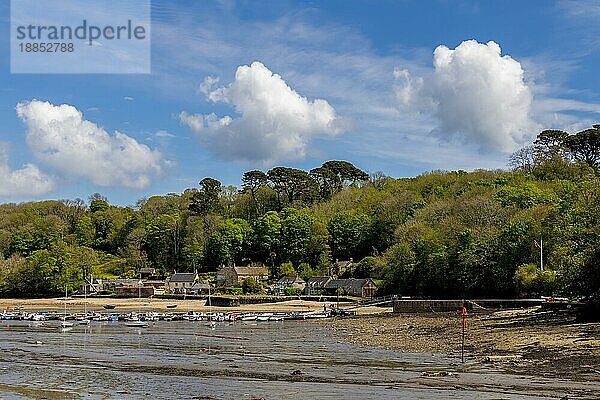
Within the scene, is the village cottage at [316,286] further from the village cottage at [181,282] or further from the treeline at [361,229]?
the village cottage at [181,282]

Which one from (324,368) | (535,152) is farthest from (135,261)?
(324,368)

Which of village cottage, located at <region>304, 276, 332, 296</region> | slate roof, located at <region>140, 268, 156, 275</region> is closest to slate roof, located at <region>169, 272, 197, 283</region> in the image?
slate roof, located at <region>140, 268, 156, 275</region>

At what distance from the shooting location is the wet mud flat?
22.8 m

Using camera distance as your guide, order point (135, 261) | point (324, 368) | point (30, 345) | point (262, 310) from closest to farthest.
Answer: point (324, 368)
point (30, 345)
point (262, 310)
point (135, 261)

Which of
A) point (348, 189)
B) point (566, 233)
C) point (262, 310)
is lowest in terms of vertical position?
point (262, 310)

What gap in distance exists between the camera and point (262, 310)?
255 ft

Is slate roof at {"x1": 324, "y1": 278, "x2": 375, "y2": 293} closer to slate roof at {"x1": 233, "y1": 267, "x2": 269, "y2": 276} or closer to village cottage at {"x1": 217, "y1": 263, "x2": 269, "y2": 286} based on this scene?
village cottage at {"x1": 217, "y1": 263, "x2": 269, "y2": 286}

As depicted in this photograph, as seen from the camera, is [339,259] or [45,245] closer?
[339,259]

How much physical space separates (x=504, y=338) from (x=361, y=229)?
73314mm

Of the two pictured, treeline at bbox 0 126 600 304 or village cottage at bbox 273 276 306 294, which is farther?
village cottage at bbox 273 276 306 294

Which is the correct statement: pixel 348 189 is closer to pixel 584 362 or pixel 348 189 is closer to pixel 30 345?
pixel 30 345

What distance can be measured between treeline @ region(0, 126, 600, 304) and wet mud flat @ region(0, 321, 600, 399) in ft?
60.8

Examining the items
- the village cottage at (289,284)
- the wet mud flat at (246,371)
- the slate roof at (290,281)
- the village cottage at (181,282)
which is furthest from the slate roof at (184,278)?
the wet mud flat at (246,371)

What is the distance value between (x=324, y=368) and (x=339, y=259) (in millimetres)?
82870
